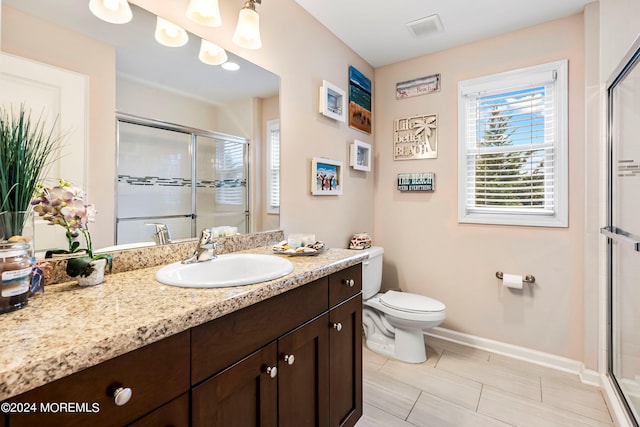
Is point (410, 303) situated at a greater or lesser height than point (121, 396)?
lesser

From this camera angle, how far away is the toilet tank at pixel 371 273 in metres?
2.39

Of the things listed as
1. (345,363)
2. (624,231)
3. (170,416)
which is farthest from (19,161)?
(624,231)

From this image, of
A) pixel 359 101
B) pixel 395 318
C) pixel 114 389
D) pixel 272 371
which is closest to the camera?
pixel 114 389

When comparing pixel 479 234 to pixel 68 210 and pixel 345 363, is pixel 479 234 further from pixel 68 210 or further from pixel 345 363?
pixel 68 210

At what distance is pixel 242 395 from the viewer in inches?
35.9

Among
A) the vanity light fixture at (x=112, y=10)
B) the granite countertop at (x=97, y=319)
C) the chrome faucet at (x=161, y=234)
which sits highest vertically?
the vanity light fixture at (x=112, y=10)

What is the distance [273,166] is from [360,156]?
3.46 ft

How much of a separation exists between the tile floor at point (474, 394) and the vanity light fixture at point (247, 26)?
2021 mm

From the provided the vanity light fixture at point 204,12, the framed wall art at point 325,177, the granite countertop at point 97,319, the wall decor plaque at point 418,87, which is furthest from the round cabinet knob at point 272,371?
the wall decor plaque at point 418,87

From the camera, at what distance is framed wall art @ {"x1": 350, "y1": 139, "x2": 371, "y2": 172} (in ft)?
8.30

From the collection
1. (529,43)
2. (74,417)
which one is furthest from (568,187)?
(74,417)

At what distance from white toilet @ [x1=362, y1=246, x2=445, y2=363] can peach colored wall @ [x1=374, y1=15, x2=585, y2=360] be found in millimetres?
396

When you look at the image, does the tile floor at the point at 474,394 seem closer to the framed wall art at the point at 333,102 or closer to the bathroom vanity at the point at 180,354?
the bathroom vanity at the point at 180,354

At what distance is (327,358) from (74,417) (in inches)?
35.8
